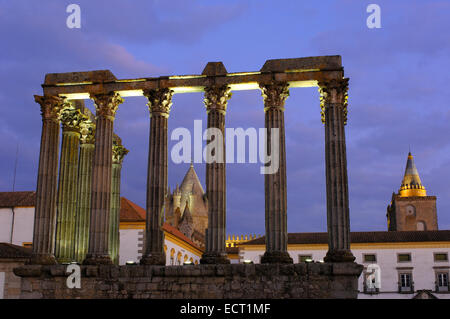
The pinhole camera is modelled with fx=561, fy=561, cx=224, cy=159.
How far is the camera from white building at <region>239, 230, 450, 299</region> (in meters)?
71.4

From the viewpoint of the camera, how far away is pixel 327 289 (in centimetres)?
2661

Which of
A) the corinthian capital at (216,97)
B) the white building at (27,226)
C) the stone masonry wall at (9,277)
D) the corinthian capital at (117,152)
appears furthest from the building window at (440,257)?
the stone masonry wall at (9,277)

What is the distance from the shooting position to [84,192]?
113 feet

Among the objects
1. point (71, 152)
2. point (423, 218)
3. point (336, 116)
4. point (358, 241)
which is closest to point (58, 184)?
point (71, 152)

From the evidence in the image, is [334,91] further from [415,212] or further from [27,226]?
[415,212]

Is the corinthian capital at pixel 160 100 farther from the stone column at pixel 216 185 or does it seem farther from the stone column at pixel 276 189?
the stone column at pixel 276 189

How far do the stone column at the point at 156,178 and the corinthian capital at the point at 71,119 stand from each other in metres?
5.30

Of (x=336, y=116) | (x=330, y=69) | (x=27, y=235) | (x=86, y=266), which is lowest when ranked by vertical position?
(x=86, y=266)

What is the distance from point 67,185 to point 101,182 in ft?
12.3

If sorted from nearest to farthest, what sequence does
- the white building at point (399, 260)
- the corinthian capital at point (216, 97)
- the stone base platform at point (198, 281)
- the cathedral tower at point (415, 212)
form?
the stone base platform at point (198, 281) → the corinthian capital at point (216, 97) → the white building at point (399, 260) → the cathedral tower at point (415, 212)

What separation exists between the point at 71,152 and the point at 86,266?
312 inches

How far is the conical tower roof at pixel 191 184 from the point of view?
379ft
